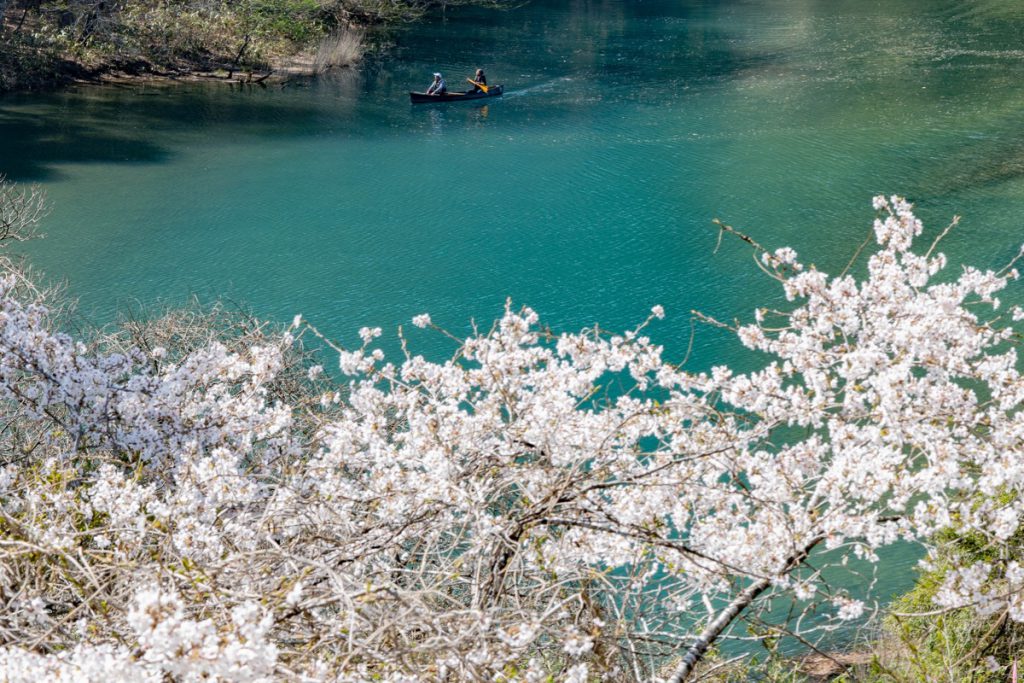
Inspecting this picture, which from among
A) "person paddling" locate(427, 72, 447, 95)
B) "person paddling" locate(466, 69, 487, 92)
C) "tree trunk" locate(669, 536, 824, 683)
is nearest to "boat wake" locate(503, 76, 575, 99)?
"person paddling" locate(466, 69, 487, 92)

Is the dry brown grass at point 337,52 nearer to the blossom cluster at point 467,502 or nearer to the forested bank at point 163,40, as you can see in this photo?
the forested bank at point 163,40

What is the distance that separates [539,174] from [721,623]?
11338mm

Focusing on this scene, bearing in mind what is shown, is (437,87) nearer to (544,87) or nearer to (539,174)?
(544,87)

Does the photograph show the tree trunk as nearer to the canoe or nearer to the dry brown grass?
the canoe

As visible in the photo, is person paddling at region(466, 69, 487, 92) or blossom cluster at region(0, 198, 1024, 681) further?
person paddling at region(466, 69, 487, 92)

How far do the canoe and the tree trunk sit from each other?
15.2m

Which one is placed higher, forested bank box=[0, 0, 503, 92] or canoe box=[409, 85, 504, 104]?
forested bank box=[0, 0, 503, 92]

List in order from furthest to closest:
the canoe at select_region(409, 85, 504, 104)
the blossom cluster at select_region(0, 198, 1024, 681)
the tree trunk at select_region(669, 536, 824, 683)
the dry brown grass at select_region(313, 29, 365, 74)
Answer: the dry brown grass at select_region(313, 29, 365, 74) < the canoe at select_region(409, 85, 504, 104) < the tree trunk at select_region(669, 536, 824, 683) < the blossom cluster at select_region(0, 198, 1024, 681)

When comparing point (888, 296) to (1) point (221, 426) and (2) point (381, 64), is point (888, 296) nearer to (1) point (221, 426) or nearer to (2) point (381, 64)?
(1) point (221, 426)

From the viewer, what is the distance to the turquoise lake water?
1139 centimetres

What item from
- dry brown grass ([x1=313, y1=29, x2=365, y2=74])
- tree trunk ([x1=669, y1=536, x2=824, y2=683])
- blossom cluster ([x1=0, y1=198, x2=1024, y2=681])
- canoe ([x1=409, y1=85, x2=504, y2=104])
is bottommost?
tree trunk ([x1=669, y1=536, x2=824, y2=683])

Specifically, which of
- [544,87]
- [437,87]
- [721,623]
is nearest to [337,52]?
[437,87]

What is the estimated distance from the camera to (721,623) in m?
4.12

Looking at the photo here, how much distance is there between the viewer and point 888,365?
496cm
